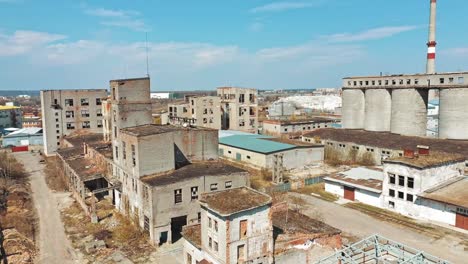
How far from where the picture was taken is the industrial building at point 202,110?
2992 inches

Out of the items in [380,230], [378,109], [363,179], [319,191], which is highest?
[378,109]

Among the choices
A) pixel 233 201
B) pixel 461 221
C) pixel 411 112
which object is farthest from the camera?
pixel 411 112

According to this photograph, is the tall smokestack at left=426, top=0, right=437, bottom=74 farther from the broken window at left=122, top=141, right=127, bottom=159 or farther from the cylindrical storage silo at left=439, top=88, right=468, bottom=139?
the broken window at left=122, top=141, right=127, bottom=159

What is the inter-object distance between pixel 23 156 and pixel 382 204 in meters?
65.6

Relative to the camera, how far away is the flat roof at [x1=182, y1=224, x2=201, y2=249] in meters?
22.9

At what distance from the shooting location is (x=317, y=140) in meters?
65.1

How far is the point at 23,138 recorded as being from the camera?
82.6m

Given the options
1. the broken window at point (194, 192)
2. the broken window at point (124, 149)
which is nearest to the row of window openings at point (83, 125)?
the broken window at point (124, 149)

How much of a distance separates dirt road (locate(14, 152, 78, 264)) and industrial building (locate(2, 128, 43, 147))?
34.7 metres

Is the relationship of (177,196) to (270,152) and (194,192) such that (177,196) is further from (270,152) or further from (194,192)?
(270,152)

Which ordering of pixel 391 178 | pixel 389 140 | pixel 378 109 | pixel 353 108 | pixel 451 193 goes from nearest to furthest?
1. pixel 451 193
2. pixel 391 178
3. pixel 389 140
4. pixel 378 109
5. pixel 353 108

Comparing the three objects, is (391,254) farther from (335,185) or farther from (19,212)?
(19,212)

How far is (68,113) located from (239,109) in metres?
34.9

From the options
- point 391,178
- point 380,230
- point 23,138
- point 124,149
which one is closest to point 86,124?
point 23,138
